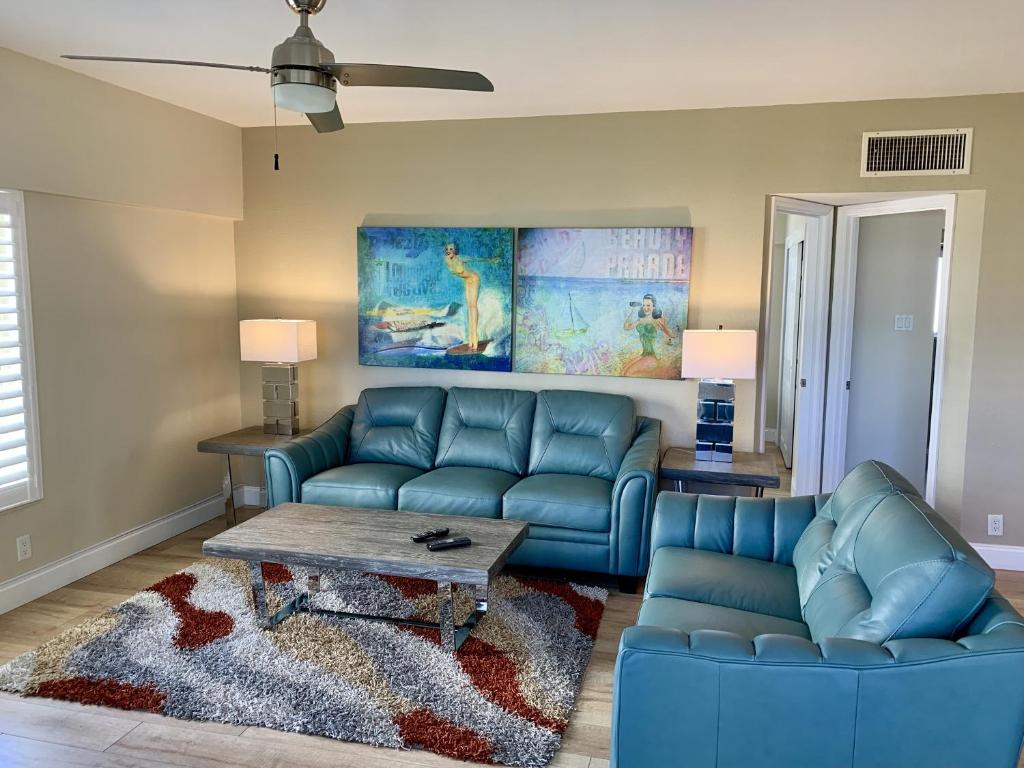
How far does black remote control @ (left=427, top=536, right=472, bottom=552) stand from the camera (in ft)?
10.4

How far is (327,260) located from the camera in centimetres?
519

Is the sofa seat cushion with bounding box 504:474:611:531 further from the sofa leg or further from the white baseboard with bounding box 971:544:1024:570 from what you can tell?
the white baseboard with bounding box 971:544:1024:570

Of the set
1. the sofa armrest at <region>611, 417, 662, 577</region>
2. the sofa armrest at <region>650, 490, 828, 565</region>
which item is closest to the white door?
the sofa armrest at <region>611, 417, 662, 577</region>

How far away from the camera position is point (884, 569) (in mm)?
2203

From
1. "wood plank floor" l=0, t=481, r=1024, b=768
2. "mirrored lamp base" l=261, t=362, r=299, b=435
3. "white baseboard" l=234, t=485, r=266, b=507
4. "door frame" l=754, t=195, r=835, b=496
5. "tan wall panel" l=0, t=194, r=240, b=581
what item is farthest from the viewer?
"white baseboard" l=234, t=485, r=266, b=507

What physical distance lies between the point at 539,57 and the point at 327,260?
2.28m

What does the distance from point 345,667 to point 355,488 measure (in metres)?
1.31

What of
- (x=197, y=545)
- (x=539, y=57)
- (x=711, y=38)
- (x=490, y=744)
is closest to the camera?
(x=490, y=744)

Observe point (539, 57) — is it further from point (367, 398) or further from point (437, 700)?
point (437, 700)

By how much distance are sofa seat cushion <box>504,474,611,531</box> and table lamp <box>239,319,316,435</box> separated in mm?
1682

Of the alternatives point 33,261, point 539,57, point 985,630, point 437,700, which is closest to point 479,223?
point 539,57

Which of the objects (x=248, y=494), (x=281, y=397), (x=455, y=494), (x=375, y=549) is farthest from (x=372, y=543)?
(x=248, y=494)

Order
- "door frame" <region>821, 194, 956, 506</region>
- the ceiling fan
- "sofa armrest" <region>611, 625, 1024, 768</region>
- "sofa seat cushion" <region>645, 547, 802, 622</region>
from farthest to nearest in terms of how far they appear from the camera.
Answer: "door frame" <region>821, 194, 956, 506</region> < "sofa seat cushion" <region>645, 547, 802, 622</region> < the ceiling fan < "sofa armrest" <region>611, 625, 1024, 768</region>

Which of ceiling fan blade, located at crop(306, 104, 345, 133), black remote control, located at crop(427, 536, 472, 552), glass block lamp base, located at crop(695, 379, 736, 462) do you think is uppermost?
ceiling fan blade, located at crop(306, 104, 345, 133)
